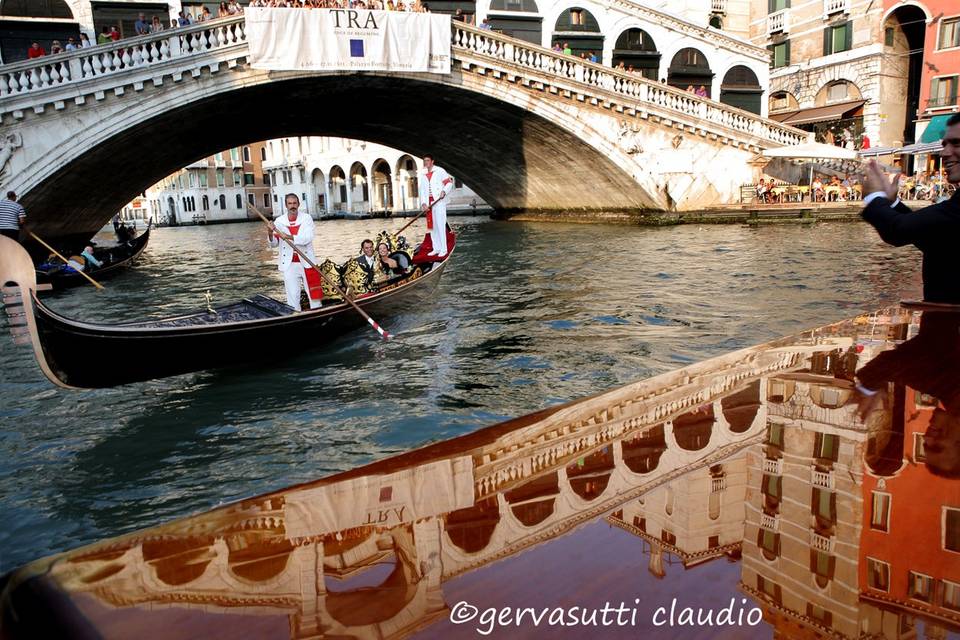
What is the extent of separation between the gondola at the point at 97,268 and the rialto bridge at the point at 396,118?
1.33 m

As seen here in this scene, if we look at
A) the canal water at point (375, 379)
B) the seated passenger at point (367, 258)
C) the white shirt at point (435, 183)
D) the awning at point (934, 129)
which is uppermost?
the awning at point (934, 129)

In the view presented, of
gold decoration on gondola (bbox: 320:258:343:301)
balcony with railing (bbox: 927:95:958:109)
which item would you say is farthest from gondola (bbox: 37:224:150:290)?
balcony with railing (bbox: 927:95:958:109)

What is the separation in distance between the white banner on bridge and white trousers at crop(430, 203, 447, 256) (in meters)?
5.87

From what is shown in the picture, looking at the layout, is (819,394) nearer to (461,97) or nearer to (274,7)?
(274,7)

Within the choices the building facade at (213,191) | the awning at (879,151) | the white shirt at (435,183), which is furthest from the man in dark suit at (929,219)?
the building facade at (213,191)

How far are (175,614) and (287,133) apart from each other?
18.7m

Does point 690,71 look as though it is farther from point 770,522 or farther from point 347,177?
point 347,177

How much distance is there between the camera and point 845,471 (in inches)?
41.7

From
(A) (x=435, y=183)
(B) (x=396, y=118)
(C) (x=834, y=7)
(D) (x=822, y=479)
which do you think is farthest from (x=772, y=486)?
(C) (x=834, y=7)

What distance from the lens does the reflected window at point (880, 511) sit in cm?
91

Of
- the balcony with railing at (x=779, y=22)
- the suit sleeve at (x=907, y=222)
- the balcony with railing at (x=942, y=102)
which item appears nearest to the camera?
the suit sleeve at (x=907, y=222)

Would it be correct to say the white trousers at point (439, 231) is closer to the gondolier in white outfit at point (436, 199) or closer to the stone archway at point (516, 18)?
the gondolier in white outfit at point (436, 199)

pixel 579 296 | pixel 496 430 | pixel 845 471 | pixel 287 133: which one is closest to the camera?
pixel 845 471

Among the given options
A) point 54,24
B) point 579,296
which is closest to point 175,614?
point 579,296
